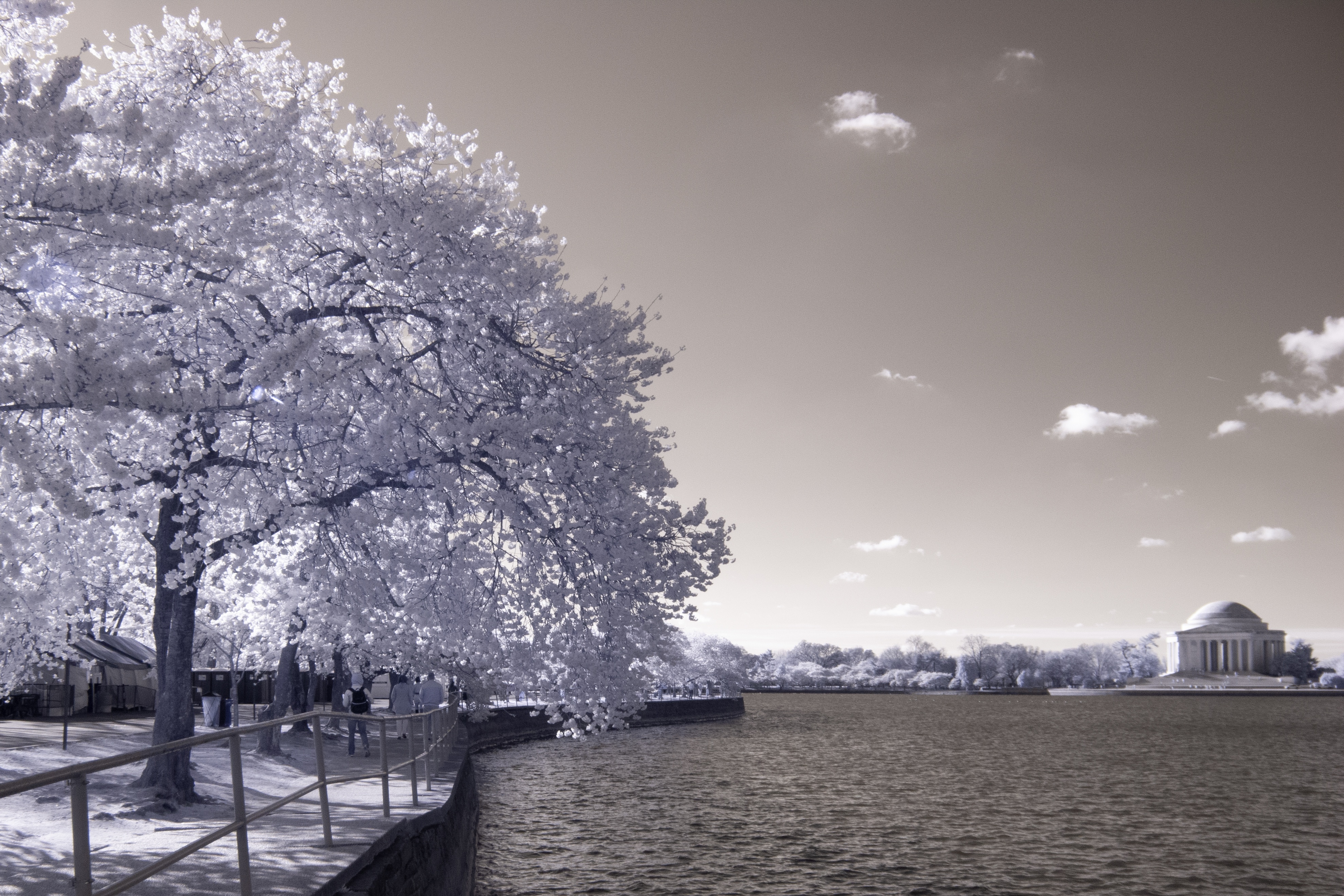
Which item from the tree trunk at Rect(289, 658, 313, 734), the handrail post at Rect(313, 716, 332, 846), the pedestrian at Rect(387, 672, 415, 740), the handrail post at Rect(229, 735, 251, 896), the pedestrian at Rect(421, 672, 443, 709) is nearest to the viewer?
the handrail post at Rect(229, 735, 251, 896)

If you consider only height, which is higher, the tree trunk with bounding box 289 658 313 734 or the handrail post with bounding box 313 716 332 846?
the handrail post with bounding box 313 716 332 846

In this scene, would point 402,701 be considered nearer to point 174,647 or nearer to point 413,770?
point 174,647

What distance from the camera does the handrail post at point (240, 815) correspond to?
24.2 ft

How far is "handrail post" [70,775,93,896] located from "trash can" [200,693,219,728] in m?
28.4

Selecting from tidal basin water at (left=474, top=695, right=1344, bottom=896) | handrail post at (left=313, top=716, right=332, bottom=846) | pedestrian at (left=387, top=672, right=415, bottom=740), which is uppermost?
handrail post at (left=313, top=716, right=332, bottom=846)

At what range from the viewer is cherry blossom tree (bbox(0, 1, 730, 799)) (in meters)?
13.9

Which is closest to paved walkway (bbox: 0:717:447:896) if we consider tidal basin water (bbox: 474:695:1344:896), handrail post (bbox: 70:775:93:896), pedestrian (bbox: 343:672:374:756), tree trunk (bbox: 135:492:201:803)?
tree trunk (bbox: 135:492:201:803)

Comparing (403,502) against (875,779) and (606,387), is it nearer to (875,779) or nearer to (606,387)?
(606,387)

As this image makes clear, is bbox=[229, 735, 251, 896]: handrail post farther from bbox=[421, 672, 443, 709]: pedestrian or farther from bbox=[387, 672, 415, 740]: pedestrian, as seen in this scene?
bbox=[421, 672, 443, 709]: pedestrian

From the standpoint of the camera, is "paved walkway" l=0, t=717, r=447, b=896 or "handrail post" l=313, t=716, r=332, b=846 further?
"handrail post" l=313, t=716, r=332, b=846

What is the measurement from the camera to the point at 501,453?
15.0m

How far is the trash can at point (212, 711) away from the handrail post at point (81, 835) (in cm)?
2843

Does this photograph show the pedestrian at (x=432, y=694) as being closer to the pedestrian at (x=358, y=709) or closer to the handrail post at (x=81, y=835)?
the pedestrian at (x=358, y=709)

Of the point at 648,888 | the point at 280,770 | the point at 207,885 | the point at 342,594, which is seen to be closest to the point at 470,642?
the point at 342,594
